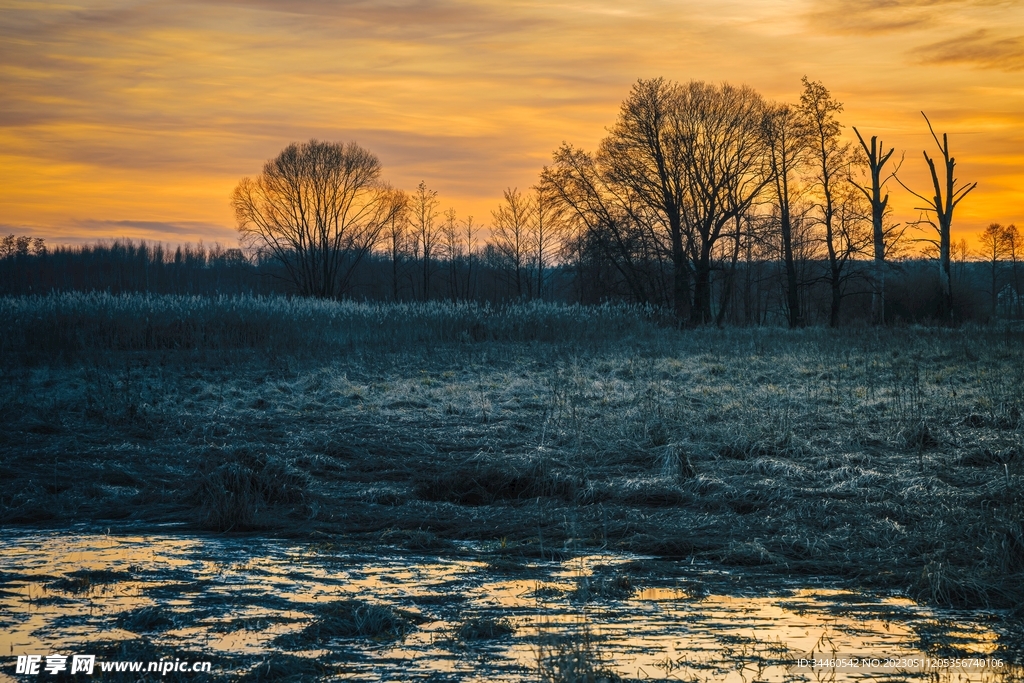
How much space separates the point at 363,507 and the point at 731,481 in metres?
3.02

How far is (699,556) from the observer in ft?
18.3

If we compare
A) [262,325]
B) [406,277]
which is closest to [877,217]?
[262,325]

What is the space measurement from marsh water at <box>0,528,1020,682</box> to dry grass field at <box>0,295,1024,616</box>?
0.43 m

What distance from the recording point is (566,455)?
8414 millimetres

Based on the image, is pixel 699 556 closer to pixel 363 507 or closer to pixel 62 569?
pixel 363 507

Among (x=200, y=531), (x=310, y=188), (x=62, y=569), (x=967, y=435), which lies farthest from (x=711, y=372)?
(x=310, y=188)

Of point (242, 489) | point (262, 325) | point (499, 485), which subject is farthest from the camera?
point (262, 325)

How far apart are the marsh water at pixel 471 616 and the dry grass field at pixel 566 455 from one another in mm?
431

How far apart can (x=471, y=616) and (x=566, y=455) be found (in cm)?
413

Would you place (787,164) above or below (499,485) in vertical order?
above

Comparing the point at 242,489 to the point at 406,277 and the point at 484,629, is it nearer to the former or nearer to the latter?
the point at 484,629

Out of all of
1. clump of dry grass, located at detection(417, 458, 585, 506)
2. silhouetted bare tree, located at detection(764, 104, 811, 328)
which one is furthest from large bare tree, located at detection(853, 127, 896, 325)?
clump of dry grass, located at detection(417, 458, 585, 506)

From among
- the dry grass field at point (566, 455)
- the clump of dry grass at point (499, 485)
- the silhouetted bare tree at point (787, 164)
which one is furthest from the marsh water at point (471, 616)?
the silhouetted bare tree at point (787, 164)

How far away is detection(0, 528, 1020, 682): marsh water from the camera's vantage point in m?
3.67
